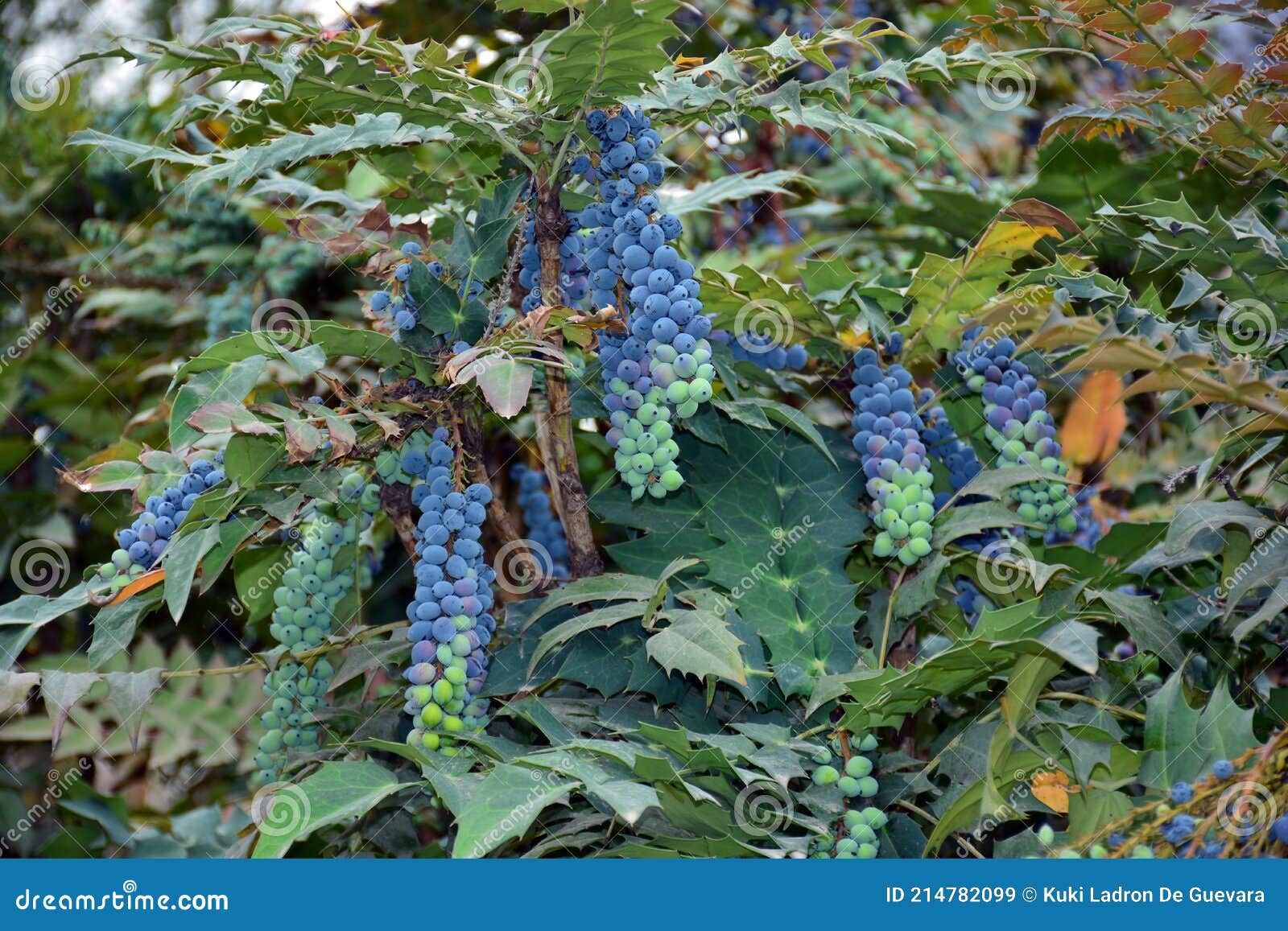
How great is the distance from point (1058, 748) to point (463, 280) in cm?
69

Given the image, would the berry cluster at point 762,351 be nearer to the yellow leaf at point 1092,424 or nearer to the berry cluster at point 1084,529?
the berry cluster at point 1084,529

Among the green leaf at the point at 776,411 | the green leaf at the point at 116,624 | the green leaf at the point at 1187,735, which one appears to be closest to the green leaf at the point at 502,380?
the green leaf at the point at 776,411

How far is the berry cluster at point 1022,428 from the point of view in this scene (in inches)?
46.6

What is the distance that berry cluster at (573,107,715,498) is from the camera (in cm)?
104

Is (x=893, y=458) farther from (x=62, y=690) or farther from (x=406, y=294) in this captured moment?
(x=62, y=690)

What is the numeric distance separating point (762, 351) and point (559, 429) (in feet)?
0.82

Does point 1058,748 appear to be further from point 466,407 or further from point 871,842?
point 466,407

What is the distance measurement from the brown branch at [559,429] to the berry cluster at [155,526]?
32 centimetres

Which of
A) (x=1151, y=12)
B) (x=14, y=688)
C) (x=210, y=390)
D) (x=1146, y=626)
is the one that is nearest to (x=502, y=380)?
(x=210, y=390)

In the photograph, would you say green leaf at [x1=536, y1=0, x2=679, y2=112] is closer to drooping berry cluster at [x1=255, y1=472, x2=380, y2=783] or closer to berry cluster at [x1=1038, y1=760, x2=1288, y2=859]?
drooping berry cluster at [x1=255, y1=472, x2=380, y2=783]

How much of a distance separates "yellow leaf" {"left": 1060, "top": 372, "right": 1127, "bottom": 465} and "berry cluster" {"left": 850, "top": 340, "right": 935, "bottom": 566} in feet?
2.18

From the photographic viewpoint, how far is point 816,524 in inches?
46.0

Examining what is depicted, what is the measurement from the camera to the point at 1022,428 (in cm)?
119

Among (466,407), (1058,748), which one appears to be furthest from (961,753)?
(466,407)
